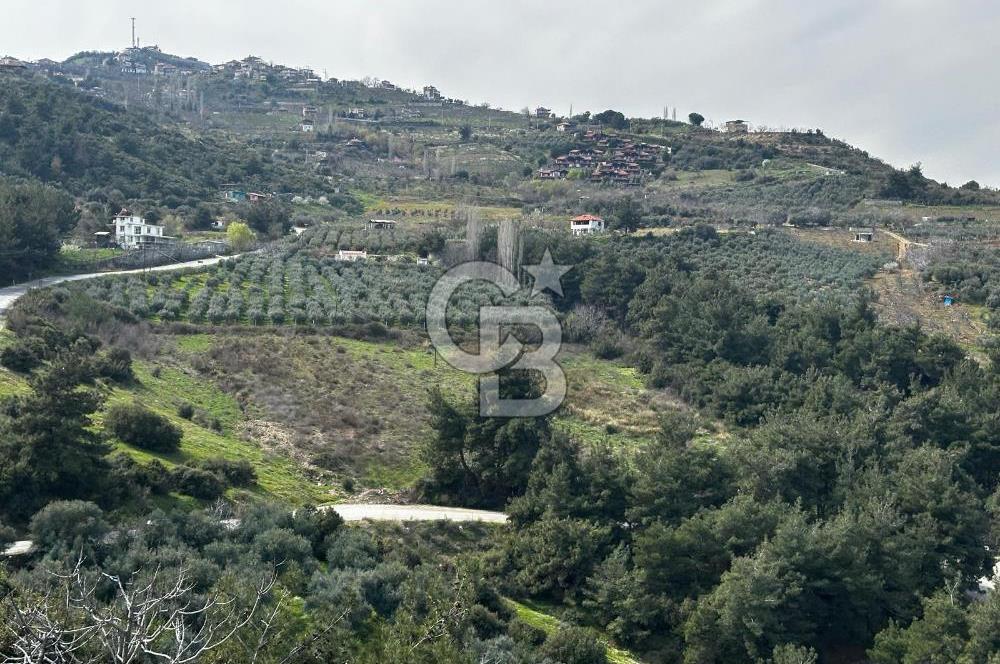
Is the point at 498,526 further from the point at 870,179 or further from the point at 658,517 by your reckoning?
the point at 870,179

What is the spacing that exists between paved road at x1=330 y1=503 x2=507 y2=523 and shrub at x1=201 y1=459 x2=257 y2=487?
2.26 meters

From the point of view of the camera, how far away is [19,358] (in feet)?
85.9

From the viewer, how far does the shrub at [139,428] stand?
2338 centimetres

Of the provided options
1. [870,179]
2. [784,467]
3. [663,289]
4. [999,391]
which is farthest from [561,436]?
[870,179]

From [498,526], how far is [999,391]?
20529 millimetres

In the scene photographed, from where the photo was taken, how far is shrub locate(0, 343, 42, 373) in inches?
1022

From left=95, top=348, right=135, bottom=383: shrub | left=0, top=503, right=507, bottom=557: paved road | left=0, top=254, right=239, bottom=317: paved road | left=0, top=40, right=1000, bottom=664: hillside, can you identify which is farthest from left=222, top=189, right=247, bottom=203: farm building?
left=0, top=503, right=507, bottom=557: paved road

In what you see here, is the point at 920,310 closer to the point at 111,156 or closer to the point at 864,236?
the point at 864,236

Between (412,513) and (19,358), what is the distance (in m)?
12.0

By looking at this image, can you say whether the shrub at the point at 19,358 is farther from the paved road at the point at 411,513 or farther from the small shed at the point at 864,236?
the small shed at the point at 864,236

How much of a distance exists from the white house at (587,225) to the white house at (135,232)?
26709 mm

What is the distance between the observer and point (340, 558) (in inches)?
717

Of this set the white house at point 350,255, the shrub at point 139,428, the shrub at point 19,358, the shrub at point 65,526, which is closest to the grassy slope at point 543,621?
the shrub at point 65,526

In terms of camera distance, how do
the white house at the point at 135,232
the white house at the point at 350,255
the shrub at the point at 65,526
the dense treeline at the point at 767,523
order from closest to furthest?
the shrub at the point at 65,526
the dense treeline at the point at 767,523
the white house at the point at 350,255
the white house at the point at 135,232
